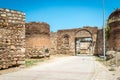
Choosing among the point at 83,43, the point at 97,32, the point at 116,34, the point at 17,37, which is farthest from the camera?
the point at 83,43

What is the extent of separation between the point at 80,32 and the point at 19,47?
83.3ft

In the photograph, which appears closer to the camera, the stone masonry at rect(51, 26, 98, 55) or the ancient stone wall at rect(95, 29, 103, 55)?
the ancient stone wall at rect(95, 29, 103, 55)

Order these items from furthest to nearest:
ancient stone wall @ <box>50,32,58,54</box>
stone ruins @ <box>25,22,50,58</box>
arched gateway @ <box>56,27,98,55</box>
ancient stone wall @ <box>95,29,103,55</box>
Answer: ancient stone wall @ <box>50,32,58,54</box> → arched gateway @ <box>56,27,98,55</box> → ancient stone wall @ <box>95,29,103,55</box> → stone ruins @ <box>25,22,50,58</box>

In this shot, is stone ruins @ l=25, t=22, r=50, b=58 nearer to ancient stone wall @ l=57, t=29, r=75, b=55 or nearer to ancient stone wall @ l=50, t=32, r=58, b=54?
ancient stone wall @ l=57, t=29, r=75, b=55

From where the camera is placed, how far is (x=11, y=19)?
35.4ft

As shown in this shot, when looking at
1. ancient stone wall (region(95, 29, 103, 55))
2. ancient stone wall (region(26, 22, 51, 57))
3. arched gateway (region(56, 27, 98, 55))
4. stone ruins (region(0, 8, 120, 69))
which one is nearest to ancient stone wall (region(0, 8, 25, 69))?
stone ruins (region(0, 8, 120, 69))

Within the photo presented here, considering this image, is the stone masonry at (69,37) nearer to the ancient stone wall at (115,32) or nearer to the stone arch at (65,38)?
the stone arch at (65,38)

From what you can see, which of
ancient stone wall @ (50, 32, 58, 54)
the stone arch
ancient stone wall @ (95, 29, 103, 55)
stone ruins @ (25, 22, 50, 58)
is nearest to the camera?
stone ruins @ (25, 22, 50, 58)

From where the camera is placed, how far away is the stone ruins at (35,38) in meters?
10.4

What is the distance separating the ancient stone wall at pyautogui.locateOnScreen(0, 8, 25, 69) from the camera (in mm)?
10195

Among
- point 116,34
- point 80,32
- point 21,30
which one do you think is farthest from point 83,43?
point 21,30

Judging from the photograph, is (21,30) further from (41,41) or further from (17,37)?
(41,41)

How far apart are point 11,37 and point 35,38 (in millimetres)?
10250

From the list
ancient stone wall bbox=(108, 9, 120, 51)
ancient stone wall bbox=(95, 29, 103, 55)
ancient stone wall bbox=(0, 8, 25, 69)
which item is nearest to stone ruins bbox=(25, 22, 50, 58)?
ancient stone wall bbox=(108, 9, 120, 51)
